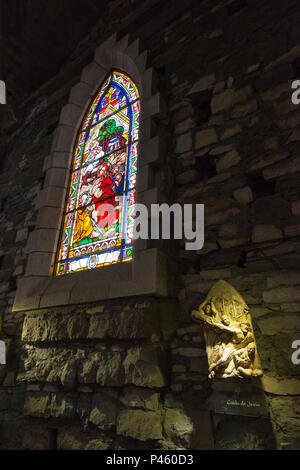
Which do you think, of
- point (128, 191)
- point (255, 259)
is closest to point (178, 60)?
point (128, 191)

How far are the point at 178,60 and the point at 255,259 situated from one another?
253 cm

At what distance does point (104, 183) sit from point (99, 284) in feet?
4.19

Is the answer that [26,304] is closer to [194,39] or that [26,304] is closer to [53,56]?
[194,39]

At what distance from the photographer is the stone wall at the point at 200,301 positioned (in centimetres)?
179

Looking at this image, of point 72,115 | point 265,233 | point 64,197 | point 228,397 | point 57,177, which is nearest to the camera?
point 228,397

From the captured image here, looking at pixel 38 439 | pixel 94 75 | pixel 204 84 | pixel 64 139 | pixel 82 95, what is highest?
pixel 94 75

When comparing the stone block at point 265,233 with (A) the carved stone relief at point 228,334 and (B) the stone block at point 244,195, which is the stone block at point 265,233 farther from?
(A) the carved stone relief at point 228,334

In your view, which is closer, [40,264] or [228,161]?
[228,161]

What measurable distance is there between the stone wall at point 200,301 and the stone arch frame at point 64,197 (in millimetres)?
150

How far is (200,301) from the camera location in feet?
7.02
